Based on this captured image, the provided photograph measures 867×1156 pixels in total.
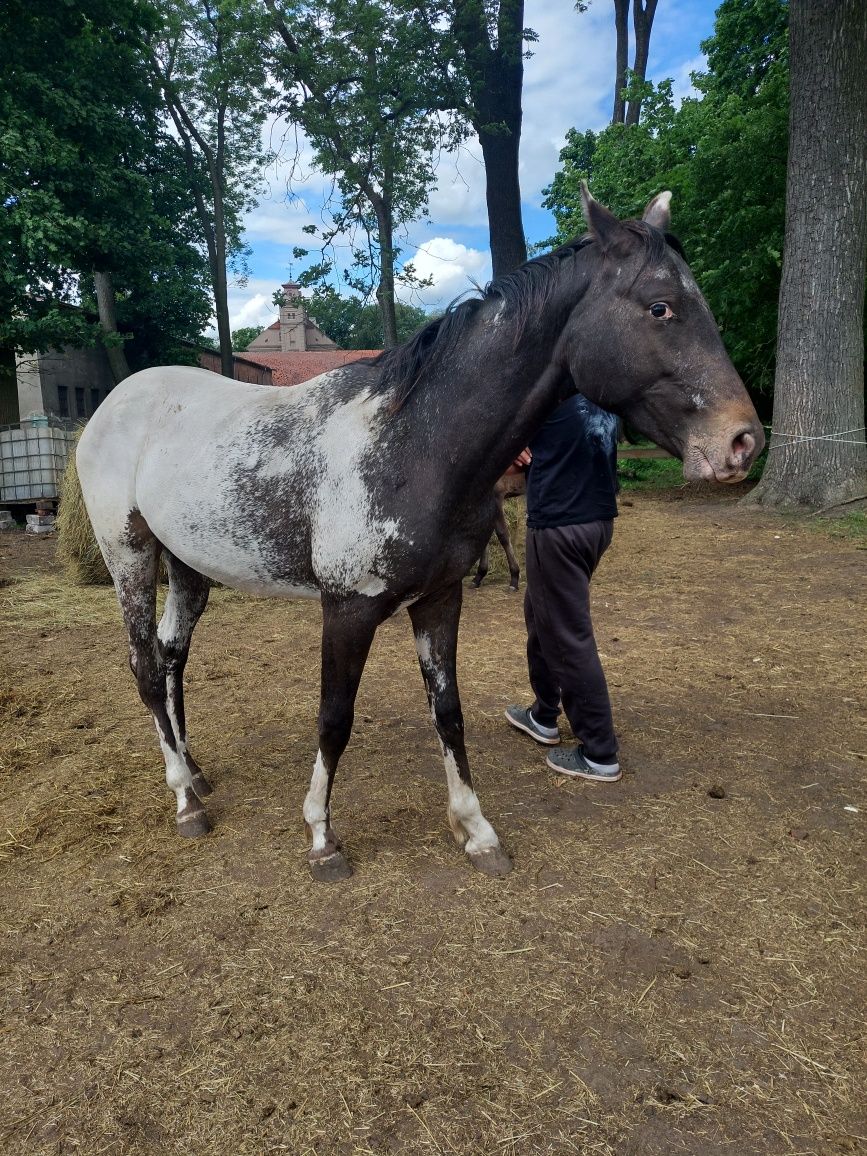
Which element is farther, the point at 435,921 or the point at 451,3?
the point at 451,3

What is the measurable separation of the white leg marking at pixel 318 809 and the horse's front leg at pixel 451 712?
0.49 meters

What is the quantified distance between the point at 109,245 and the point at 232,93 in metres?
9.39

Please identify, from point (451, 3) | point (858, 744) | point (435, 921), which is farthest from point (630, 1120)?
point (451, 3)

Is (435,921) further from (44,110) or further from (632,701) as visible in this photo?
(44,110)

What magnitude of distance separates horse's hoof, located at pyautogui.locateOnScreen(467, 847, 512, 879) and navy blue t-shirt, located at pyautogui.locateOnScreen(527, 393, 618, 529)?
1.41 meters

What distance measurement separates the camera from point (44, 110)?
12.6 meters

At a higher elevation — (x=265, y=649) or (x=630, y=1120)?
(x=265, y=649)

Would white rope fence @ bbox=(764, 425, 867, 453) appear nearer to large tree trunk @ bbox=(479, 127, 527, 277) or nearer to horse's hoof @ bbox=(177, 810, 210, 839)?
large tree trunk @ bbox=(479, 127, 527, 277)

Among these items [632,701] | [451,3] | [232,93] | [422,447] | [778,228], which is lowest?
[632,701]

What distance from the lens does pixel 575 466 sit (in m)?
3.15

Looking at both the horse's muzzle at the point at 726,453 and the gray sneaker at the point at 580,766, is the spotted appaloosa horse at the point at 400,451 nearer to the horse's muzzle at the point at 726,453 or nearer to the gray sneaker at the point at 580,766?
the horse's muzzle at the point at 726,453

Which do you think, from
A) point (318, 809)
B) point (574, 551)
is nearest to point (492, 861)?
point (318, 809)

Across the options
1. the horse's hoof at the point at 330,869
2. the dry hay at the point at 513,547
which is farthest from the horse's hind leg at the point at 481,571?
the horse's hoof at the point at 330,869

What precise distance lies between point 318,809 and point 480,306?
6.34 feet
